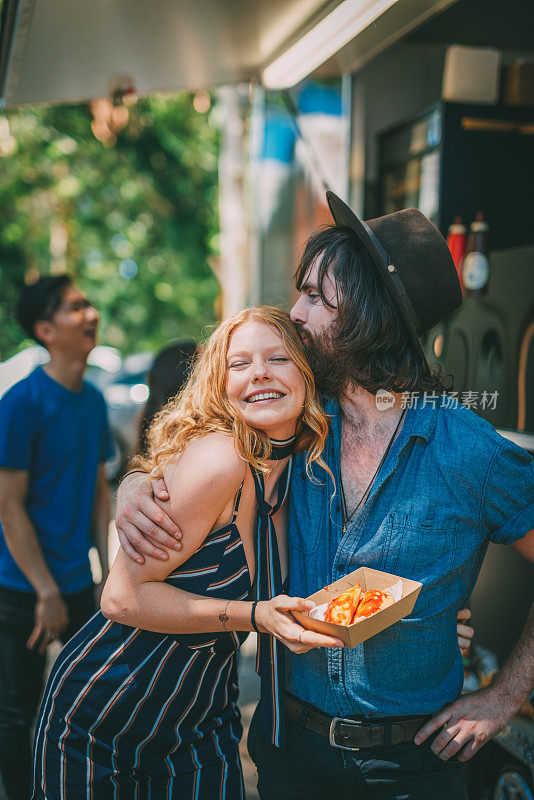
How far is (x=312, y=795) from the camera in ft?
6.27

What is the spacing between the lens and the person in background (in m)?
3.37

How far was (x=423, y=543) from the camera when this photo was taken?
180 cm

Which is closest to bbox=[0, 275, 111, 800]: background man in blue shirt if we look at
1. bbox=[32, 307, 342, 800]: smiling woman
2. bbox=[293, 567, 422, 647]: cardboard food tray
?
bbox=[32, 307, 342, 800]: smiling woman

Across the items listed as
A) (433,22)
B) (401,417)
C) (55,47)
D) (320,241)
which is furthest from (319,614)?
(433,22)

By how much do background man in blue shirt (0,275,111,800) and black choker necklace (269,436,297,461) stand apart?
1.73 meters

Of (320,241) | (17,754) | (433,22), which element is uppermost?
(433,22)

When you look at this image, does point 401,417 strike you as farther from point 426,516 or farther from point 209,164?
point 209,164

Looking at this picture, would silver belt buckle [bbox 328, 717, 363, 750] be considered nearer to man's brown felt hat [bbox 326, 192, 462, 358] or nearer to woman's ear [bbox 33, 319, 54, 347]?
man's brown felt hat [bbox 326, 192, 462, 358]

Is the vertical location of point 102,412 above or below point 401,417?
below

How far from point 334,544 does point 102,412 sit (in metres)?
2.28

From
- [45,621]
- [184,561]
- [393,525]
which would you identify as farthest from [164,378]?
[393,525]

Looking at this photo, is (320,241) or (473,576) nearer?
(473,576)

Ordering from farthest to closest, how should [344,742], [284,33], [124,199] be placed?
[124,199] → [284,33] → [344,742]

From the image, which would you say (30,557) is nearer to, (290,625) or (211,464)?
(211,464)
